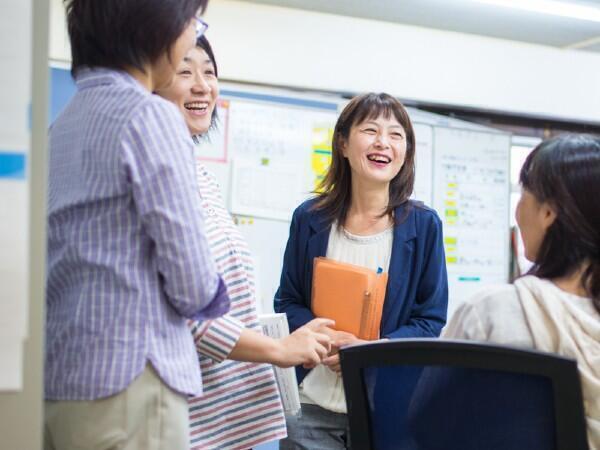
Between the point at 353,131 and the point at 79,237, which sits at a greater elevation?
the point at 353,131

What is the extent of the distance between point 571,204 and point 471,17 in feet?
9.88

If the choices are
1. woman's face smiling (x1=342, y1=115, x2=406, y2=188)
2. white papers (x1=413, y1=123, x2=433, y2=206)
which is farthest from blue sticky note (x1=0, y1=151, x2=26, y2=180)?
white papers (x1=413, y1=123, x2=433, y2=206)

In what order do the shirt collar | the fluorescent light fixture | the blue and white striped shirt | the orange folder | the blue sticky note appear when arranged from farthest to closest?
the fluorescent light fixture → the orange folder → the shirt collar → the blue and white striped shirt → the blue sticky note

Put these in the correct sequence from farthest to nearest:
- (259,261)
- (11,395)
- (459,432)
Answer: (259,261), (459,432), (11,395)

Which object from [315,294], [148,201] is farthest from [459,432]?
[315,294]

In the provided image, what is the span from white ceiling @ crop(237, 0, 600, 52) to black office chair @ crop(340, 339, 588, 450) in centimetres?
301

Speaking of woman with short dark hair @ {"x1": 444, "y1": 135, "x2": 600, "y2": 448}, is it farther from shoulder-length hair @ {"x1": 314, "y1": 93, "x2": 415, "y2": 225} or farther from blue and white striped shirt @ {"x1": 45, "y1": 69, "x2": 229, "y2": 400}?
shoulder-length hair @ {"x1": 314, "y1": 93, "x2": 415, "y2": 225}

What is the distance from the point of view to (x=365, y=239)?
6.07ft

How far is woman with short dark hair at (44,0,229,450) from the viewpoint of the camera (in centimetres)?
95

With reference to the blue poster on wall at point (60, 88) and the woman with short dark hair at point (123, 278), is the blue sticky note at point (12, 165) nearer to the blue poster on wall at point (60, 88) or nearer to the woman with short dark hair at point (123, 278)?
the woman with short dark hair at point (123, 278)

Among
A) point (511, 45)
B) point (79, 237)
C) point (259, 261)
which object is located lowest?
point (259, 261)

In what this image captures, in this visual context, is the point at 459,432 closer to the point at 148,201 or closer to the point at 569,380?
the point at 569,380

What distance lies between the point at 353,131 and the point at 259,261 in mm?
1744

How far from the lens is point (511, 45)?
4172mm
